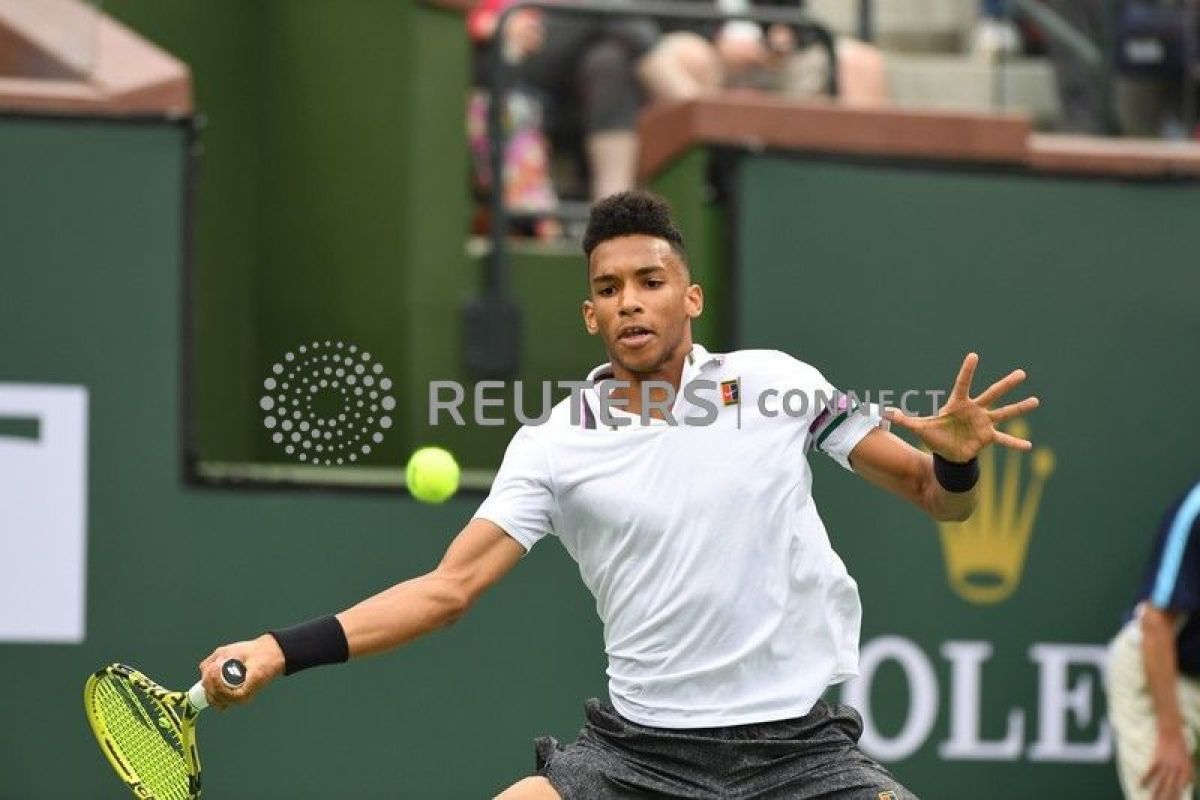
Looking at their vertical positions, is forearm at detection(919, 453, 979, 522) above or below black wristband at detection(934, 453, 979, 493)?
below

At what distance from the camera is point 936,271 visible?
8.09m

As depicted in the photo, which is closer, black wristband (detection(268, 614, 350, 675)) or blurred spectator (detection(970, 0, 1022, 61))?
black wristband (detection(268, 614, 350, 675))

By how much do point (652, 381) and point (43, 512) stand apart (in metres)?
3.26

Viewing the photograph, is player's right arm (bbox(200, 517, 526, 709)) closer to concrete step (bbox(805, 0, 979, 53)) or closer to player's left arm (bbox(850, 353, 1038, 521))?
player's left arm (bbox(850, 353, 1038, 521))

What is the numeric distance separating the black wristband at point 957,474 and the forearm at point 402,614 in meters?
1.05

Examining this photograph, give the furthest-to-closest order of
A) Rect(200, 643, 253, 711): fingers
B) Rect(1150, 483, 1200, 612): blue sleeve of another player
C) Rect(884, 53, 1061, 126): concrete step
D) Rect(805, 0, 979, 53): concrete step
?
Rect(805, 0, 979, 53): concrete step → Rect(884, 53, 1061, 126): concrete step → Rect(1150, 483, 1200, 612): blue sleeve of another player → Rect(200, 643, 253, 711): fingers

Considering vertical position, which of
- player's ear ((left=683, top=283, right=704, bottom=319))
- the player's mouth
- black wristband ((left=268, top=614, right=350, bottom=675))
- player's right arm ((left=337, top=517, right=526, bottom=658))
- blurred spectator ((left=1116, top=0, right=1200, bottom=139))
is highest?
blurred spectator ((left=1116, top=0, right=1200, bottom=139))

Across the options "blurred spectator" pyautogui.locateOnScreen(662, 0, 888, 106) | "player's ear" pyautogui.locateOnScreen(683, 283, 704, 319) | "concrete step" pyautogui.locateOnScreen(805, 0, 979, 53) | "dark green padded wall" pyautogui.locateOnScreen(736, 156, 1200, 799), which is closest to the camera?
"player's ear" pyautogui.locateOnScreen(683, 283, 704, 319)

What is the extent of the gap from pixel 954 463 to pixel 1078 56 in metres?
4.96

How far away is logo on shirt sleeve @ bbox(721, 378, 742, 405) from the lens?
4.80 meters

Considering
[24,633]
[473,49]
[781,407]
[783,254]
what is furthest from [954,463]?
[473,49]

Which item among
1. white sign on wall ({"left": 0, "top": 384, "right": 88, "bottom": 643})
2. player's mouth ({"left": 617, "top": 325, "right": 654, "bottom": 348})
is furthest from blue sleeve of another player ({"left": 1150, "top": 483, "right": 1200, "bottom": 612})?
white sign on wall ({"left": 0, "top": 384, "right": 88, "bottom": 643})

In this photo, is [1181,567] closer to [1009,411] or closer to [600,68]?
[1009,411]

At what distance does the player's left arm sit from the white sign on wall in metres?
3.44
